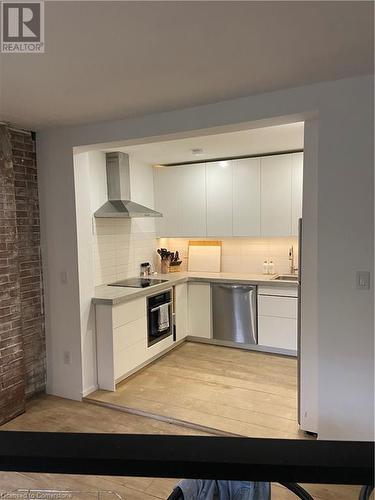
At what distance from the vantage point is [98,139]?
9.84 feet

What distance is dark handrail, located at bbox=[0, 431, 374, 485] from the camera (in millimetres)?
593

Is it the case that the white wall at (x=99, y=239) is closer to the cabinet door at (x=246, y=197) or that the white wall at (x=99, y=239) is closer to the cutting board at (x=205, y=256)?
the cutting board at (x=205, y=256)

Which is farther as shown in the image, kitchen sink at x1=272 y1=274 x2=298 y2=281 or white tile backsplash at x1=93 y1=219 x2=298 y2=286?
kitchen sink at x1=272 y1=274 x2=298 y2=281

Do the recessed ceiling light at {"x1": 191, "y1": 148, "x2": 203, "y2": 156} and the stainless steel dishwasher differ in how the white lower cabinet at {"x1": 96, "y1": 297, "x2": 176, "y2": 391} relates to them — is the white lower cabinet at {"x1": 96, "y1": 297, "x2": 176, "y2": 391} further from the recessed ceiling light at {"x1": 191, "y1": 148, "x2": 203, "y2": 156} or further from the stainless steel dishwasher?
the recessed ceiling light at {"x1": 191, "y1": 148, "x2": 203, "y2": 156}

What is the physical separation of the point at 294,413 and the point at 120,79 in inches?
111

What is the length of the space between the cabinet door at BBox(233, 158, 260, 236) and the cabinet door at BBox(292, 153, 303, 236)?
426mm

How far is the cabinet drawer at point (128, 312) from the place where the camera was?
3.33 metres

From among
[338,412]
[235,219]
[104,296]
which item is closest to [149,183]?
[235,219]

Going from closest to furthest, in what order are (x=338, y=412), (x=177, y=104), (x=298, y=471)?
(x=298, y=471), (x=338, y=412), (x=177, y=104)

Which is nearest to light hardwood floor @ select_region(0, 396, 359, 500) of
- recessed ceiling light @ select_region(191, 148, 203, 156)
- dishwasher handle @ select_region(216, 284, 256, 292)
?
dishwasher handle @ select_region(216, 284, 256, 292)

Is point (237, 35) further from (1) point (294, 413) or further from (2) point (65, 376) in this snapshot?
(2) point (65, 376)

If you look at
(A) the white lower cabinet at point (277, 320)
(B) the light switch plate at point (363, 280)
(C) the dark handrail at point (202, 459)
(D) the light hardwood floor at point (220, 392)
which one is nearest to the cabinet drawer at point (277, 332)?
(A) the white lower cabinet at point (277, 320)

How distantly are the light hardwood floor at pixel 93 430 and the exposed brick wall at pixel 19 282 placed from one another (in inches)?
9.0

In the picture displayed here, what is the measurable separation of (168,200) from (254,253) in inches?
55.1
